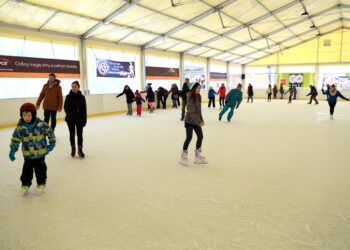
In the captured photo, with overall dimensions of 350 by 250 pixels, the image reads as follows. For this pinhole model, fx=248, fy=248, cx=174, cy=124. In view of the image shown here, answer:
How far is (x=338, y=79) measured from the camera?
63.1ft

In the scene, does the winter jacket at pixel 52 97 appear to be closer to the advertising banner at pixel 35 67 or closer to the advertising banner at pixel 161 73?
the advertising banner at pixel 35 67

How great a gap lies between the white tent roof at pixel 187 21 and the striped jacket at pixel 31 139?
262 inches

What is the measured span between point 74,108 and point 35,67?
21.3 feet

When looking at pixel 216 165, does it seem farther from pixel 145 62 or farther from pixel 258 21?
pixel 258 21

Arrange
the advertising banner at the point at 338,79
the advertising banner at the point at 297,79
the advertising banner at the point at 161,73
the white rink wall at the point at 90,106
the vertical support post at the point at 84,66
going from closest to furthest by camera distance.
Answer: the white rink wall at the point at 90,106
the vertical support post at the point at 84,66
the advertising banner at the point at 161,73
the advertising banner at the point at 338,79
the advertising banner at the point at 297,79

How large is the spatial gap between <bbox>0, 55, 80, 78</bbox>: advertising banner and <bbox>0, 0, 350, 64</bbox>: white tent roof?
1126 mm

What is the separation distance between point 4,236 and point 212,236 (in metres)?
1.58

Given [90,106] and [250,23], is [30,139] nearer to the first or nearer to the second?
[90,106]

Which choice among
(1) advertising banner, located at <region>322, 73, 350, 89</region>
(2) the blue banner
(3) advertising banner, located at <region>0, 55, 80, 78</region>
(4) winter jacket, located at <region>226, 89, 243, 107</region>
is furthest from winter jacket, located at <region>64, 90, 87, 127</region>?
(1) advertising banner, located at <region>322, 73, 350, 89</region>

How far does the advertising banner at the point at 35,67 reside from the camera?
8.17 meters

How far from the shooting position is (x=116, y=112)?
11.3m

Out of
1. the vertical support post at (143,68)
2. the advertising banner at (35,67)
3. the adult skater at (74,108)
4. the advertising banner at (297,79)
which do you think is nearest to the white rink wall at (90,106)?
the advertising banner at (35,67)

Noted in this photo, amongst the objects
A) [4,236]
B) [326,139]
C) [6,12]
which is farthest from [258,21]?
[4,236]

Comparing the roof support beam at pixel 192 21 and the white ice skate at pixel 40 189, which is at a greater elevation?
the roof support beam at pixel 192 21
